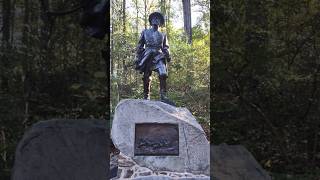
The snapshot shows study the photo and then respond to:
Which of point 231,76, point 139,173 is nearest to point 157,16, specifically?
point 139,173

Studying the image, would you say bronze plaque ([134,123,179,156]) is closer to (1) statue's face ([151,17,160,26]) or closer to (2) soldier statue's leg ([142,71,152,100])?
(2) soldier statue's leg ([142,71,152,100])

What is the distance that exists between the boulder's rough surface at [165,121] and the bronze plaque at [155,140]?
24 millimetres

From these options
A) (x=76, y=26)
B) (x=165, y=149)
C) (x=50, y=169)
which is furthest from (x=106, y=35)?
(x=165, y=149)

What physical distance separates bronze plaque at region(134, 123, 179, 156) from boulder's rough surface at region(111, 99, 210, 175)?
Answer: 2 cm

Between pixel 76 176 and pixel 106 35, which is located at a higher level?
pixel 106 35

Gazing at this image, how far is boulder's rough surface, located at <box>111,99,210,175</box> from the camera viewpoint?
3.73 meters

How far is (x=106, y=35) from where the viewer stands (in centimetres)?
499

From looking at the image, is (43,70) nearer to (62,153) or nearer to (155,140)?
(62,153)

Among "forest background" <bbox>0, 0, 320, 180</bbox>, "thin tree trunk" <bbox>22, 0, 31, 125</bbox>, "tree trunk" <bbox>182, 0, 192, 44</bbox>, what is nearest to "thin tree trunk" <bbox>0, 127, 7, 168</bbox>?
"forest background" <bbox>0, 0, 320, 180</bbox>

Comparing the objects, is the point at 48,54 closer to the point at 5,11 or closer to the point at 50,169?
the point at 5,11

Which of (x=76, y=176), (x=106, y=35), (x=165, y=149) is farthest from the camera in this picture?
(x=106, y=35)

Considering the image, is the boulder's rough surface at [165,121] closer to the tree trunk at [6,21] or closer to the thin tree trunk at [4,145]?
the thin tree trunk at [4,145]

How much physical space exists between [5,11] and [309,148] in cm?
279

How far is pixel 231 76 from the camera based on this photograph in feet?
16.9
